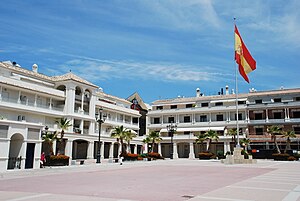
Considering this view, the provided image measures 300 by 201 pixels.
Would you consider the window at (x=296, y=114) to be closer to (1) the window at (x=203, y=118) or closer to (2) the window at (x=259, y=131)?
(2) the window at (x=259, y=131)

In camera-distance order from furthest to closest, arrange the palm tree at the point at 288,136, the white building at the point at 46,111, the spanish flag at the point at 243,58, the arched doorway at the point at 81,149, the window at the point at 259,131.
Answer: the window at the point at 259,131 < the palm tree at the point at 288,136 < the arched doorway at the point at 81,149 < the spanish flag at the point at 243,58 < the white building at the point at 46,111

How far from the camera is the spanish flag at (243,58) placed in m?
37.0

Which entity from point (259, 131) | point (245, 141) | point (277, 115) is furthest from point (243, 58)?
point (259, 131)

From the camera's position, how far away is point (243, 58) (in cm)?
3709

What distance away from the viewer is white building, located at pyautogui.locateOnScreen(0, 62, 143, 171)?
87.4 feet

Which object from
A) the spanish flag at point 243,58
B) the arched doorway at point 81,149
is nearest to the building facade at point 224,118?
the arched doorway at point 81,149

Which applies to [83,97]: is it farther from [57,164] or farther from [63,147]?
[57,164]

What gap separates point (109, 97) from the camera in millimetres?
65375

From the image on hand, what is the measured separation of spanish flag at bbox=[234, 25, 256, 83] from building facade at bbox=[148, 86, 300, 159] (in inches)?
1031

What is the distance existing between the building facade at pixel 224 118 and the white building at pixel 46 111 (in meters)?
14.3

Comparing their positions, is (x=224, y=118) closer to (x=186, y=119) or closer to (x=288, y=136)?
(x=186, y=119)

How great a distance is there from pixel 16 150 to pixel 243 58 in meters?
26.8

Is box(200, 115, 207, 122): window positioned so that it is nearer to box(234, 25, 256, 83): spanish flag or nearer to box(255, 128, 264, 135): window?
box(255, 128, 264, 135): window

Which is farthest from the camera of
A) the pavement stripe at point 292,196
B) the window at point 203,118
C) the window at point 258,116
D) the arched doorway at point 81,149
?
the window at point 203,118
